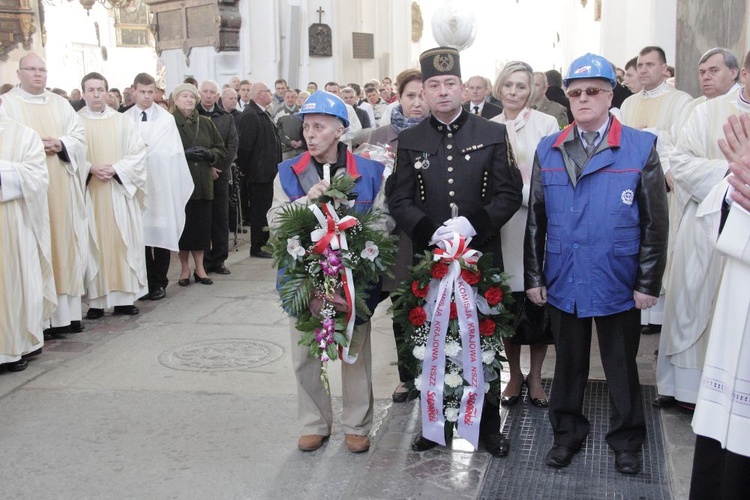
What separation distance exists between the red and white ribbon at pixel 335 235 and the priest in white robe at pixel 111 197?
12.8 ft

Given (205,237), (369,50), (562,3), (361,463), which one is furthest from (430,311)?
(562,3)

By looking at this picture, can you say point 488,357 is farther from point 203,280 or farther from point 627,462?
point 203,280

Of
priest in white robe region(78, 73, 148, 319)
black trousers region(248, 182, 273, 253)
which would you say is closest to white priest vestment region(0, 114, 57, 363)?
priest in white robe region(78, 73, 148, 319)

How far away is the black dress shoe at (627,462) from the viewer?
4.08 meters

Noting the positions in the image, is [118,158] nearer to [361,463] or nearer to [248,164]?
[248,164]

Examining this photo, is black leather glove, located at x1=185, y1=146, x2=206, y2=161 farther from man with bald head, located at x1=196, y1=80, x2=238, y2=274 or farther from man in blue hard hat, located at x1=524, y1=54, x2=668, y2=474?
man in blue hard hat, located at x1=524, y1=54, x2=668, y2=474

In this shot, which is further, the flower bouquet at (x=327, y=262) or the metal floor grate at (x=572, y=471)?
the flower bouquet at (x=327, y=262)

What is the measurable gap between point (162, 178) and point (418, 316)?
473cm

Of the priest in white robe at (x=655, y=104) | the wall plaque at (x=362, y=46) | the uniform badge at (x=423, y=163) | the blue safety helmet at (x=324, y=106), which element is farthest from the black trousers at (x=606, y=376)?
the wall plaque at (x=362, y=46)

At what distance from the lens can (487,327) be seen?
433 cm

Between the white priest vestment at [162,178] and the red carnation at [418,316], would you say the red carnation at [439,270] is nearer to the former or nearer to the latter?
the red carnation at [418,316]

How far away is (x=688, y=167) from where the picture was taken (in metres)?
4.55

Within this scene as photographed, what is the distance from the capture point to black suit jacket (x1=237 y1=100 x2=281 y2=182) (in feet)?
34.9

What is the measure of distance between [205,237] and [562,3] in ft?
80.0
